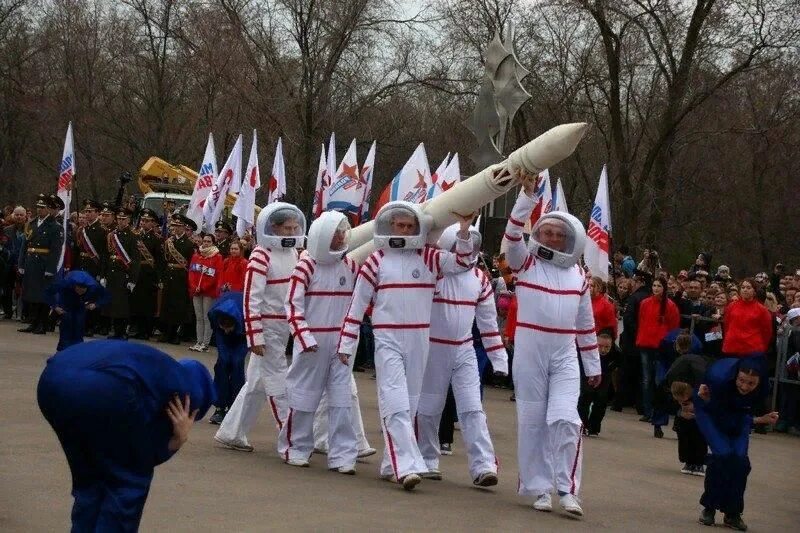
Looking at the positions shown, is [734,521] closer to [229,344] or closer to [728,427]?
[728,427]

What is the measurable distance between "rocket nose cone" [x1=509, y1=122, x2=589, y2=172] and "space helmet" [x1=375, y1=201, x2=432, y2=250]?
1.00 m

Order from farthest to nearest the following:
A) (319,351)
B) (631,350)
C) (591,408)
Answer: (631,350)
(591,408)
(319,351)

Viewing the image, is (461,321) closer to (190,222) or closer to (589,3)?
(190,222)

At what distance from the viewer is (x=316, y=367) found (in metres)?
11.2

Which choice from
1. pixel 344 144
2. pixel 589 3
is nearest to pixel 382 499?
pixel 589 3

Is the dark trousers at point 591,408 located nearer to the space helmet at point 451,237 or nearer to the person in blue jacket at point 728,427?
the space helmet at point 451,237

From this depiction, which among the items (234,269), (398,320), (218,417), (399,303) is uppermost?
(234,269)

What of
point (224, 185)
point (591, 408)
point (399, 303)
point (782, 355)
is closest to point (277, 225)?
point (399, 303)

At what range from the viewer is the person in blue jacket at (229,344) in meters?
12.8

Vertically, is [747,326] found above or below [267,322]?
above

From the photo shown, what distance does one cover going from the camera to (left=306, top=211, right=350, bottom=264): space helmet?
11.1 metres

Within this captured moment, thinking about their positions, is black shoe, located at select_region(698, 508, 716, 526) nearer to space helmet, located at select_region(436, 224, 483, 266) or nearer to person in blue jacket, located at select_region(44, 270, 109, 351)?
space helmet, located at select_region(436, 224, 483, 266)

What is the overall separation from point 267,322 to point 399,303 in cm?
165

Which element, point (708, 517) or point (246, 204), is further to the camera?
point (246, 204)
